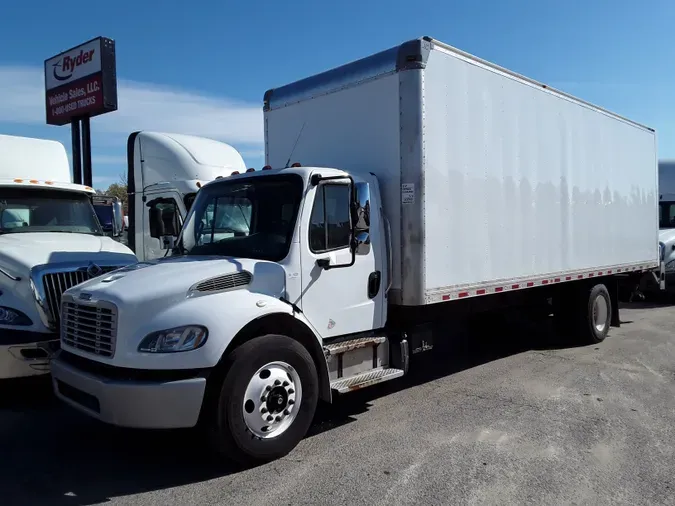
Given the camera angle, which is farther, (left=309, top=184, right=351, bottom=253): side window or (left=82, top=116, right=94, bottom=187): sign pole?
(left=82, top=116, right=94, bottom=187): sign pole

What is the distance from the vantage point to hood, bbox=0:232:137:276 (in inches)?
239

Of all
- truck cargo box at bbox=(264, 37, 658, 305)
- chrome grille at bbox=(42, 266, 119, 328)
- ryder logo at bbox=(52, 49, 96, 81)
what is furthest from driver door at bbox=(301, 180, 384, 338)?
ryder logo at bbox=(52, 49, 96, 81)

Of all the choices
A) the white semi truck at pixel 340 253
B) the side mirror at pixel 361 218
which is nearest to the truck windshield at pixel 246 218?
the white semi truck at pixel 340 253

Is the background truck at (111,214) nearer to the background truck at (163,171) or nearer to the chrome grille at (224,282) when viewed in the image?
the background truck at (163,171)

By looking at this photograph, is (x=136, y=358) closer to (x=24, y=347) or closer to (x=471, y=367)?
(x=24, y=347)

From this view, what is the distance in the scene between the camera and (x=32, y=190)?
7.55m

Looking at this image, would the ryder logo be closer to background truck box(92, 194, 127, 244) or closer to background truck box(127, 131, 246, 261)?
background truck box(127, 131, 246, 261)

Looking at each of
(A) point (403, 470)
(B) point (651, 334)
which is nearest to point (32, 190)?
(A) point (403, 470)

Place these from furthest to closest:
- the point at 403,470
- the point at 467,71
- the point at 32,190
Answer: the point at 32,190
the point at 467,71
the point at 403,470

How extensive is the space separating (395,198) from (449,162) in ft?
2.48

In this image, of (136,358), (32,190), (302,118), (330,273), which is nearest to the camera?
(136,358)

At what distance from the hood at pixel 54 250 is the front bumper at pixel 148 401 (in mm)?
2492

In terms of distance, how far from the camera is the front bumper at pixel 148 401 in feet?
13.2

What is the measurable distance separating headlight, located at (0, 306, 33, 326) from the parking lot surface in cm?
97
